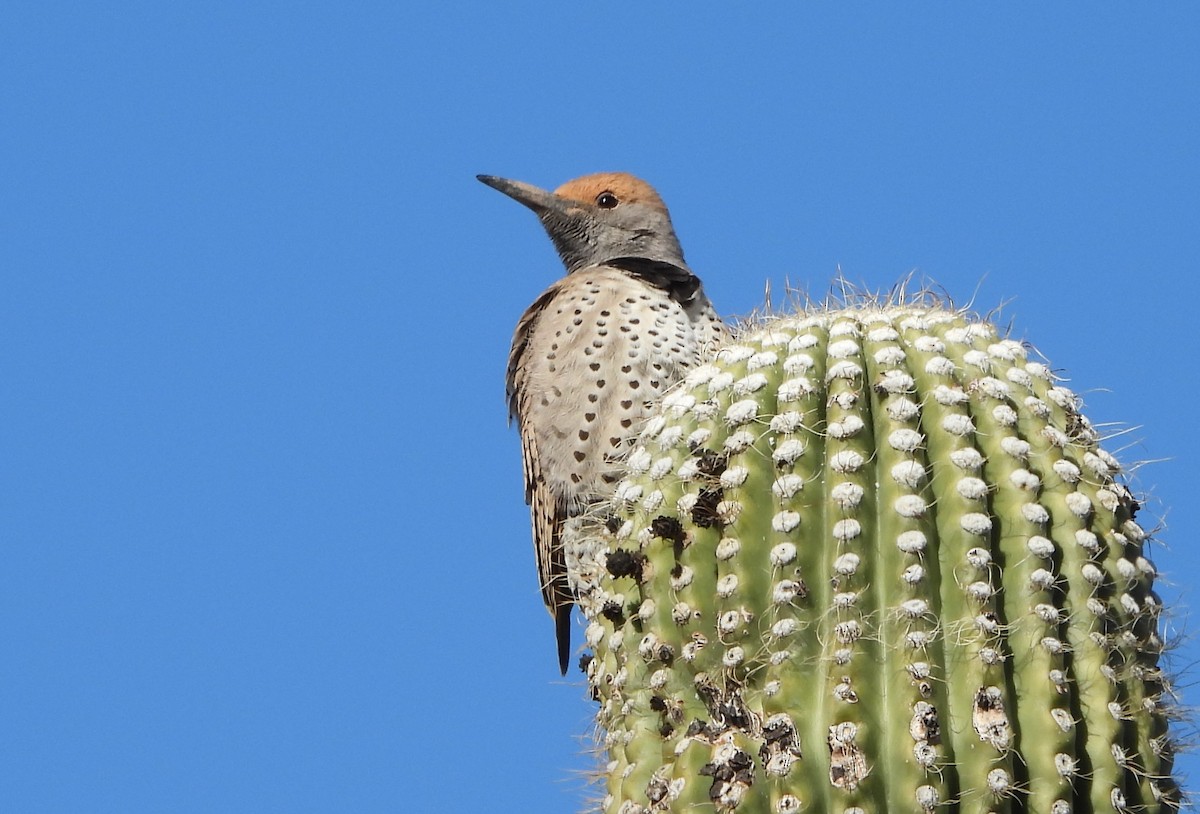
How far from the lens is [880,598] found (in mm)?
3404

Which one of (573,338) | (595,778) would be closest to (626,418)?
(573,338)

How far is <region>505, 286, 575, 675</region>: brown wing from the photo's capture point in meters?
6.70

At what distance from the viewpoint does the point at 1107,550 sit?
3576 mm

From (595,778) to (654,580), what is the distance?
69 centimetres

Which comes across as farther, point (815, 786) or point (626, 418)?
point (626, 418)

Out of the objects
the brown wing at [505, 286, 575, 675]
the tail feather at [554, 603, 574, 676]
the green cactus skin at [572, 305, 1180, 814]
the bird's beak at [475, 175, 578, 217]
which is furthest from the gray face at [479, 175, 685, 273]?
the green cactus skin at [572, 305, 1180, 814]

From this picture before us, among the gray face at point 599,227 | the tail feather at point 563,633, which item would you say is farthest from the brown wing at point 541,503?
the gray face at point 599,227

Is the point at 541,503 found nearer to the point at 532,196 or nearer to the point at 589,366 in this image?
the point at 589,366

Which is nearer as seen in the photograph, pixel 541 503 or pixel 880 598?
pixel 880 598

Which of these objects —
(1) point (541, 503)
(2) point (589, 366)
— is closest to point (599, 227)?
(2) point (589, 366)

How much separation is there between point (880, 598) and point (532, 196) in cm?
473

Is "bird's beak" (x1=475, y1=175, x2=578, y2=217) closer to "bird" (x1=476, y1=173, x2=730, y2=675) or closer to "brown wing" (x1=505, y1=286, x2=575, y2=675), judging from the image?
"bird" (x1=476, y1=173, x2=730, y2=675)

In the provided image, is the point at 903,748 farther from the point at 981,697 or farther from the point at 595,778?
the point at 595,778

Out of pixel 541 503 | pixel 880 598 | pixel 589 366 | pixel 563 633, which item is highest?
pixel 589 366
